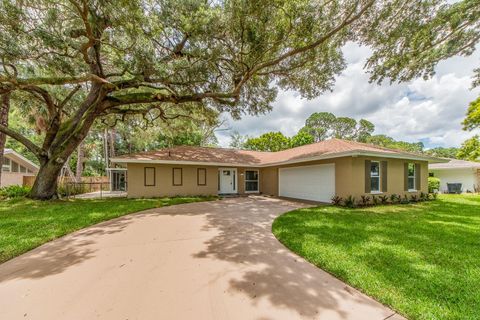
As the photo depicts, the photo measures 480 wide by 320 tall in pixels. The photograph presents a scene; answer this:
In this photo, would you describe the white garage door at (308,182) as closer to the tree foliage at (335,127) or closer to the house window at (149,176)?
the house window at (149,176)

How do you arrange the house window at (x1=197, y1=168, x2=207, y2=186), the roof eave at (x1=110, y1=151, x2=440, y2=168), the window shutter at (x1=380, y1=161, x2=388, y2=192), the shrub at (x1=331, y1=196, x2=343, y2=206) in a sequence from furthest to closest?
1. the house window at (x1=197, y1=168, x2=207, y2=186)
2. the window shutter at (x1=380, y1=161, x2=388, y2=192)
3. the shrub at (x1=331, y1=196, x2=343, y2=206)
4. the roof eave at (x1=110, y1=151, x2=440, y2=168)

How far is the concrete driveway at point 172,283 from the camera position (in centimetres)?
246

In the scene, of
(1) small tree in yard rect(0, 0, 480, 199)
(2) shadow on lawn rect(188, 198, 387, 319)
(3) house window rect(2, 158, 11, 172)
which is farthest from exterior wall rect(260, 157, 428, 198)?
(3) house window rect(2, 158, 11, 172)

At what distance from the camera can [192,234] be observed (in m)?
5.43

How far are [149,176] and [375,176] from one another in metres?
Answer: 12.4

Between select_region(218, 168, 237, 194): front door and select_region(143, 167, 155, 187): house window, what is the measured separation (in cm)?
437

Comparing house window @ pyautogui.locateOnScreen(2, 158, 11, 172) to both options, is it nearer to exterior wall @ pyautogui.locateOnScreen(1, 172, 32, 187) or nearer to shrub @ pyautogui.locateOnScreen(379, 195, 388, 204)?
exterior wall @ pyautogui.locateOnScreen(1, 172, 32, 187)

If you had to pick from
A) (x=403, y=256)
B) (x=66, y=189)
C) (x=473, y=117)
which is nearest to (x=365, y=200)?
(x=403, y=256)

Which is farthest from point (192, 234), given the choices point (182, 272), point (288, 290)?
point (288, 290)

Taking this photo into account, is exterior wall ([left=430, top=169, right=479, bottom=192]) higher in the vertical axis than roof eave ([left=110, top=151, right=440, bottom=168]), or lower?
lower

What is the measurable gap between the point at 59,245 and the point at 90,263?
159 cm

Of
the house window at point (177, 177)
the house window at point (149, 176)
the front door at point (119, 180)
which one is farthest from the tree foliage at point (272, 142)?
the house window at point (149, 176)

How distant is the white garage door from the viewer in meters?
11.1

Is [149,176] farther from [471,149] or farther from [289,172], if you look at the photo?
[471,149]
